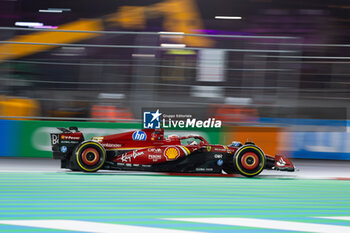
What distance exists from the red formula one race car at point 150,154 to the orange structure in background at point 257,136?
192 centimetres

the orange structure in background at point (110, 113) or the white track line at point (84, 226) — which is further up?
the orange structure in background at point (110, 113)

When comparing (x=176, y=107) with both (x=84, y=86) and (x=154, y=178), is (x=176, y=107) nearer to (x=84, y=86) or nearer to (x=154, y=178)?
(x=84, y=86)

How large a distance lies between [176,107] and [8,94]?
10.7ft

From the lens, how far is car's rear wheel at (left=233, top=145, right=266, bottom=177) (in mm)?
7508

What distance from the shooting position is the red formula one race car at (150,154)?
7.38 metres

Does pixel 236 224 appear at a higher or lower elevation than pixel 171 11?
lower

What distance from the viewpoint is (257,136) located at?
9.55 metres

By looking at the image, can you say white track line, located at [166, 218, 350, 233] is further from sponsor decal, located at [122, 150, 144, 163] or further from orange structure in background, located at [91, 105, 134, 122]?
orange structure in background, located at [91, 105, 134, 122]

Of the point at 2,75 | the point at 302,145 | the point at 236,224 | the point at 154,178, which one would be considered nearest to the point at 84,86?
the point at 2,75

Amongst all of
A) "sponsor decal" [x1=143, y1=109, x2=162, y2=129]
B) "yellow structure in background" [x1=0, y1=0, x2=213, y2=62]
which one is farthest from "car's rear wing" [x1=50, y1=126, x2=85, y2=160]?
"yellow structure in background" [x1=0, y1=0, x2=213, y2=62]

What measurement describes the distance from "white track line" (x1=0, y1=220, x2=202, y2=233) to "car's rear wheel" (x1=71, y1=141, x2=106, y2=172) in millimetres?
3001

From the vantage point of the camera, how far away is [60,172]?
764 centimetres

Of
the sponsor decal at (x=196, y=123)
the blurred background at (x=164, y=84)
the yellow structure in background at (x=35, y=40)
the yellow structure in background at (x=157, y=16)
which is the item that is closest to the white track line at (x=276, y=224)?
the sponsor decal at (x=196, y=123)

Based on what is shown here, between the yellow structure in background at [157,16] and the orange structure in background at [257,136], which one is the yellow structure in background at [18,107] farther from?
the yellow structure in background at [157,16]
